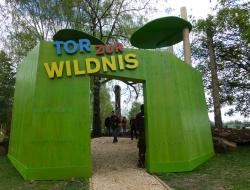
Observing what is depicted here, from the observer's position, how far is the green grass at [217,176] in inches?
380

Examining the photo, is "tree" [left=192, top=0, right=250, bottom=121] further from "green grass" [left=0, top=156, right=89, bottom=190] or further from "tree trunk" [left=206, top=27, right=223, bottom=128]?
"green grass" [left=0, top=156, right=89, bottom=190]

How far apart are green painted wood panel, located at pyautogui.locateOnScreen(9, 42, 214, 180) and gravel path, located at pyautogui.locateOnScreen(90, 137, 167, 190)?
1.96ft

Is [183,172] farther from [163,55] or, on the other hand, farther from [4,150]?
[4,150]

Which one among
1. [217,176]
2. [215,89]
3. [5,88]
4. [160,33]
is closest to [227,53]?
[215,89]

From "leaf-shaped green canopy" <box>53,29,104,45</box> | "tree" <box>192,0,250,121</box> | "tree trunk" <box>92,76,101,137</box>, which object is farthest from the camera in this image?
"tree trunk" <box>92,76,101,137</box>

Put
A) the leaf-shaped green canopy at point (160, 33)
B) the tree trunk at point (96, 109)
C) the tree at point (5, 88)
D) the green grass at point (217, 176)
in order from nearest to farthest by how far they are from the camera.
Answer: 1. the green grass at point (217, 176)
2. the leaf-shaped green canopy at point (160, 33)
3. the tree trunk at point (96, 109)
4. the tree at point (5, 88)

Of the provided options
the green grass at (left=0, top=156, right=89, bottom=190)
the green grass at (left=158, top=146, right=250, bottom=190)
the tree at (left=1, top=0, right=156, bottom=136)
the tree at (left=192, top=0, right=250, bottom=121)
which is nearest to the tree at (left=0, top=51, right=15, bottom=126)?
the tree at (left=1, top=0, right=156, bottom=136)

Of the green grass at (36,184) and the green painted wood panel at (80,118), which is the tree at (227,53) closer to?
→ the green painted wood panel at (80,118)

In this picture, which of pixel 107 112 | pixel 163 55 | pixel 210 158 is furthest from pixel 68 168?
pixel 107 112

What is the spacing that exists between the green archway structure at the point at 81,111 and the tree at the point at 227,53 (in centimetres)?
757

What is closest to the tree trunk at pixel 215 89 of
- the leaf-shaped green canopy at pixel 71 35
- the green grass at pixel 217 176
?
the green grass at pixel 217 176

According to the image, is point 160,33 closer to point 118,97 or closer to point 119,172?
point 119,172

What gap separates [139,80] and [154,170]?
2873 millimetres

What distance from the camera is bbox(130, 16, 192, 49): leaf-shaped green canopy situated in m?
14.2
